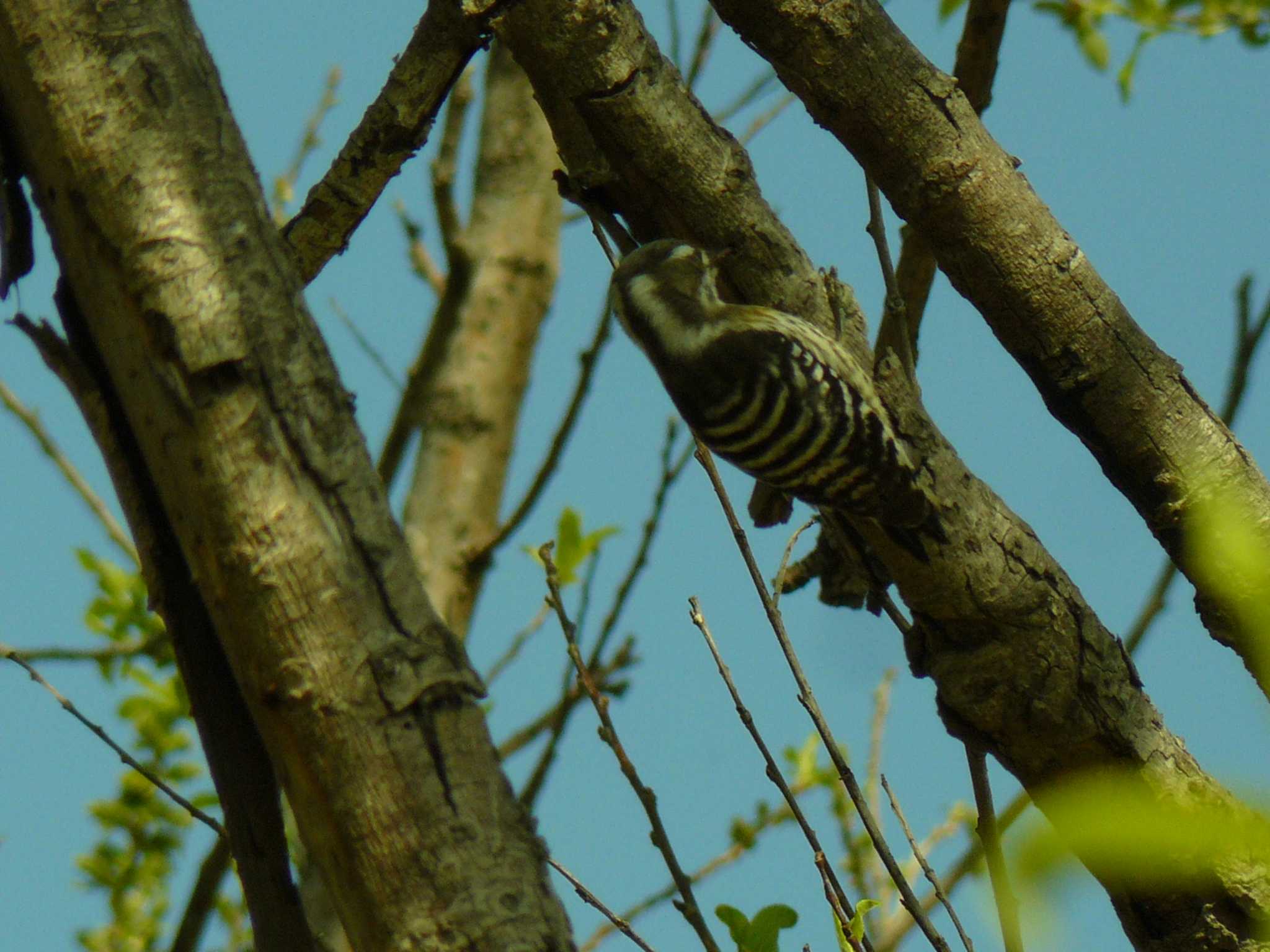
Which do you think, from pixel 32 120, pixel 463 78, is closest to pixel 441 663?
pixel 32 120

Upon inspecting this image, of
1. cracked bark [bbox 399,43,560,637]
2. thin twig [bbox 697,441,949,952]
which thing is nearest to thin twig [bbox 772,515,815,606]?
thin twig [bbox 697,441,949,952]

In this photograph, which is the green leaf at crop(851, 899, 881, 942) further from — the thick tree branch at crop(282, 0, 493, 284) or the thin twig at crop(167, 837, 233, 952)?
the thin twig at crop(167, 837, 233, 952)

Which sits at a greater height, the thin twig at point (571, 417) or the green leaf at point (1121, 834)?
the thin twig at point (571, 417)

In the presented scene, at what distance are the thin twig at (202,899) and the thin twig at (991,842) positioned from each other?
7.85ft

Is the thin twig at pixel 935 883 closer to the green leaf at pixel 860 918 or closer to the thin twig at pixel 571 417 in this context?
the green leaf at pixel 860 918

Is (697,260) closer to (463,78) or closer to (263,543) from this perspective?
(263,543)

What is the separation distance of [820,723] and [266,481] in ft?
3.41

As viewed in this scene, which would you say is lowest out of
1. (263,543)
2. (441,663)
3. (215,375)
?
(441,663)

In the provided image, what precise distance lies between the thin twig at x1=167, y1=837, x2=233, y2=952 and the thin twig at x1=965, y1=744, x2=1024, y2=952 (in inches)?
94.1

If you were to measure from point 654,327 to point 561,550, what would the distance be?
3.07ft

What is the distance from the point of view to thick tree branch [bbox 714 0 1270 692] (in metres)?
3.32

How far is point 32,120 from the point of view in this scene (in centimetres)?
231

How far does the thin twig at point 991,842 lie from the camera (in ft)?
5.39

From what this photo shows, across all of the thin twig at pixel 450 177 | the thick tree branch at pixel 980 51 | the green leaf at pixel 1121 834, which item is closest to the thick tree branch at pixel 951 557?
the thick tree branch at pixel 980 51
